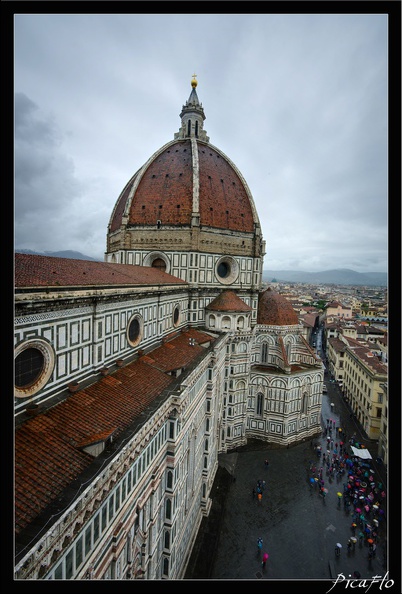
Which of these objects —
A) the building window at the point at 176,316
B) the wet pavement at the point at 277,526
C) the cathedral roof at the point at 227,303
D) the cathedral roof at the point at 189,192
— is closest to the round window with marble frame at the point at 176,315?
the building window at the point at 176,316

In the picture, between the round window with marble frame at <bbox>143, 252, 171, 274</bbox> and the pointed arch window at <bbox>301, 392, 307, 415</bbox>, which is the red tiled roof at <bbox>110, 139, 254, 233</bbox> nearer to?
the round window with marble frame at <bbox>143, 252, 171, 274</bbox>

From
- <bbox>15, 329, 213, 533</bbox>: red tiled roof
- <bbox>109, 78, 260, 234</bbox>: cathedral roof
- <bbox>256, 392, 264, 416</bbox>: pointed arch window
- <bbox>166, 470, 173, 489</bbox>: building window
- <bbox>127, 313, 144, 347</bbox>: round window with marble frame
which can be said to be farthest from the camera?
<bbox>256, 392, 264, 416</bbox>: pointed arch window

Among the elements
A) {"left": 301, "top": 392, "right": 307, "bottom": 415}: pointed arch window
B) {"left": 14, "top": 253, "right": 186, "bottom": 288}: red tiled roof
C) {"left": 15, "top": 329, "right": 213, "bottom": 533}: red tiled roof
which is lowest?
{"left": 301, "top": 392, "right": 307, "bottom": 415}: pointed arch window

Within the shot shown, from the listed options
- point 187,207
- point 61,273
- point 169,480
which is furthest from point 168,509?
point 187,207

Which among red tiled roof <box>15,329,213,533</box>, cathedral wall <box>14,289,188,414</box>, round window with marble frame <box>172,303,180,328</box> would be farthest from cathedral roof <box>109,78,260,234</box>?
red tiled roof <box>15,329,213,533</box>

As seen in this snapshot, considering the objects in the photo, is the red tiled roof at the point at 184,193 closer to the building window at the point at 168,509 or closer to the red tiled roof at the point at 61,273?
the red tiled roof at the point at 61,273
